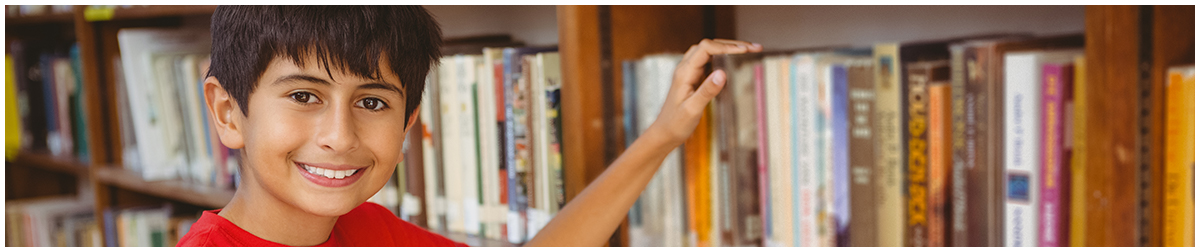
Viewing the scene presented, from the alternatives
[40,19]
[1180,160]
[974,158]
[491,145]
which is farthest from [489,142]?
[40,19]

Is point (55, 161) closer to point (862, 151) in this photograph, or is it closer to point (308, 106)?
point (308, 106)

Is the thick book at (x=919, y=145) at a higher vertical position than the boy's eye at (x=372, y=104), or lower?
lower

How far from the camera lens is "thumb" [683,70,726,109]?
762 millimetres

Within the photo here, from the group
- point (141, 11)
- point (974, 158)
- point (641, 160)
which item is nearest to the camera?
point (974, 158)

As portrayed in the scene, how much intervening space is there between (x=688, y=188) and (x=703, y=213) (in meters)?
0.03

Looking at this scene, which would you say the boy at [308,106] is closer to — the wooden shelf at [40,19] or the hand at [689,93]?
the hand at [689,93]

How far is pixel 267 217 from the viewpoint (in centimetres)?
65

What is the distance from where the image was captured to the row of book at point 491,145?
36.3 inches

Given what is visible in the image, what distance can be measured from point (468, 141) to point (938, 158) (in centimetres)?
55

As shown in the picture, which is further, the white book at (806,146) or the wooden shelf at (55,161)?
the wooden shelf at (55,161)

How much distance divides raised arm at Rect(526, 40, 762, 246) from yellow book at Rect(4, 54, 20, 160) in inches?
73.7

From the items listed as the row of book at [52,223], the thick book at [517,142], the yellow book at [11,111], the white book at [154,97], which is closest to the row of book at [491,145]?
the thick book at [517,142]

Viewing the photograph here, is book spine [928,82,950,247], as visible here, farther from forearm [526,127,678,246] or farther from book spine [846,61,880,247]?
forearm [526,127,678,246]
